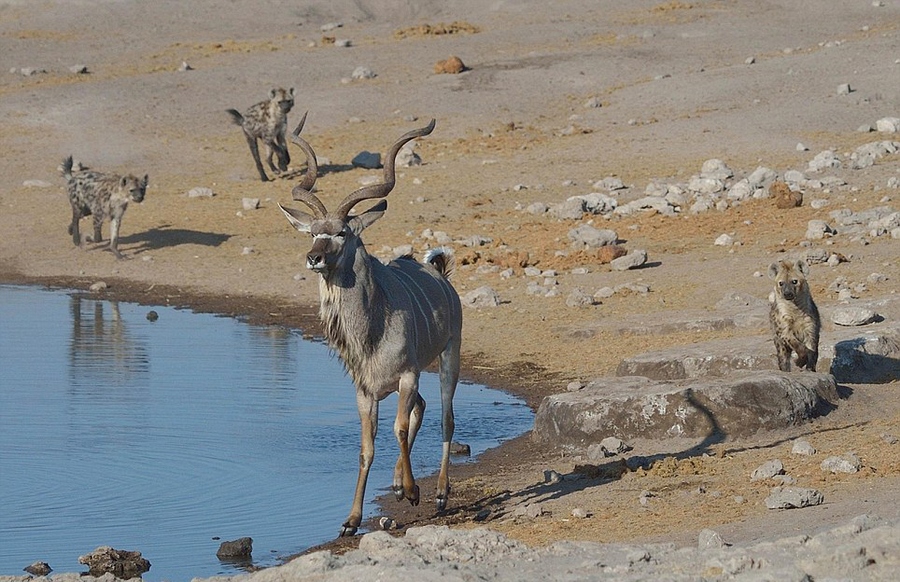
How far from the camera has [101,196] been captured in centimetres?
2228

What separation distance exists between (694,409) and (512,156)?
1656cm

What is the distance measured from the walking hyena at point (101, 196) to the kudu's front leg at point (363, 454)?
42.4 feet

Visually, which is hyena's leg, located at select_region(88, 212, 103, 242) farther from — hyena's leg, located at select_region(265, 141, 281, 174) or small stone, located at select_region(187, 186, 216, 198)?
hyena's leg, located at select_region(265, 141, 281, 174)

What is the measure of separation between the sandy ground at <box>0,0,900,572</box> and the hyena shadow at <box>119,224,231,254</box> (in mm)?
63

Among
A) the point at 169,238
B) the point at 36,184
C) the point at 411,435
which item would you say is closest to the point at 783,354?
the point at 411,435

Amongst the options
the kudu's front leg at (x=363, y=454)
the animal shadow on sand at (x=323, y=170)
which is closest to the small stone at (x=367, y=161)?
the animal shadow on sand at (x=323, y=170)

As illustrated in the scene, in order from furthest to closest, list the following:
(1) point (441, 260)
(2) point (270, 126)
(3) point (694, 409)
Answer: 1. (2) point (270, 126)
2. (3) point (694, 409)
3. (1) point (441, 260)

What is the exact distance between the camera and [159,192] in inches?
1031

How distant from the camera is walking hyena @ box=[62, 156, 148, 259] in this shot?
22.0 m

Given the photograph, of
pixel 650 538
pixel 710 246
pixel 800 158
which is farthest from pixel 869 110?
pixel 650 538

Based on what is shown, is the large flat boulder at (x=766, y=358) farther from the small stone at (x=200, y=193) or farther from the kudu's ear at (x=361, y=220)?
the small stone at (x=200, y=193)

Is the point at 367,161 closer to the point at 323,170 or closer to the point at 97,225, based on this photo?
the point at 323,170

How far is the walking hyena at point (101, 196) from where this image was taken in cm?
2200

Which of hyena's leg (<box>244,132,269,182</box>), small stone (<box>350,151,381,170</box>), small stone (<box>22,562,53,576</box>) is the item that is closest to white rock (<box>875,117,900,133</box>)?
small stone (<box>350,151,381,170</box>)
